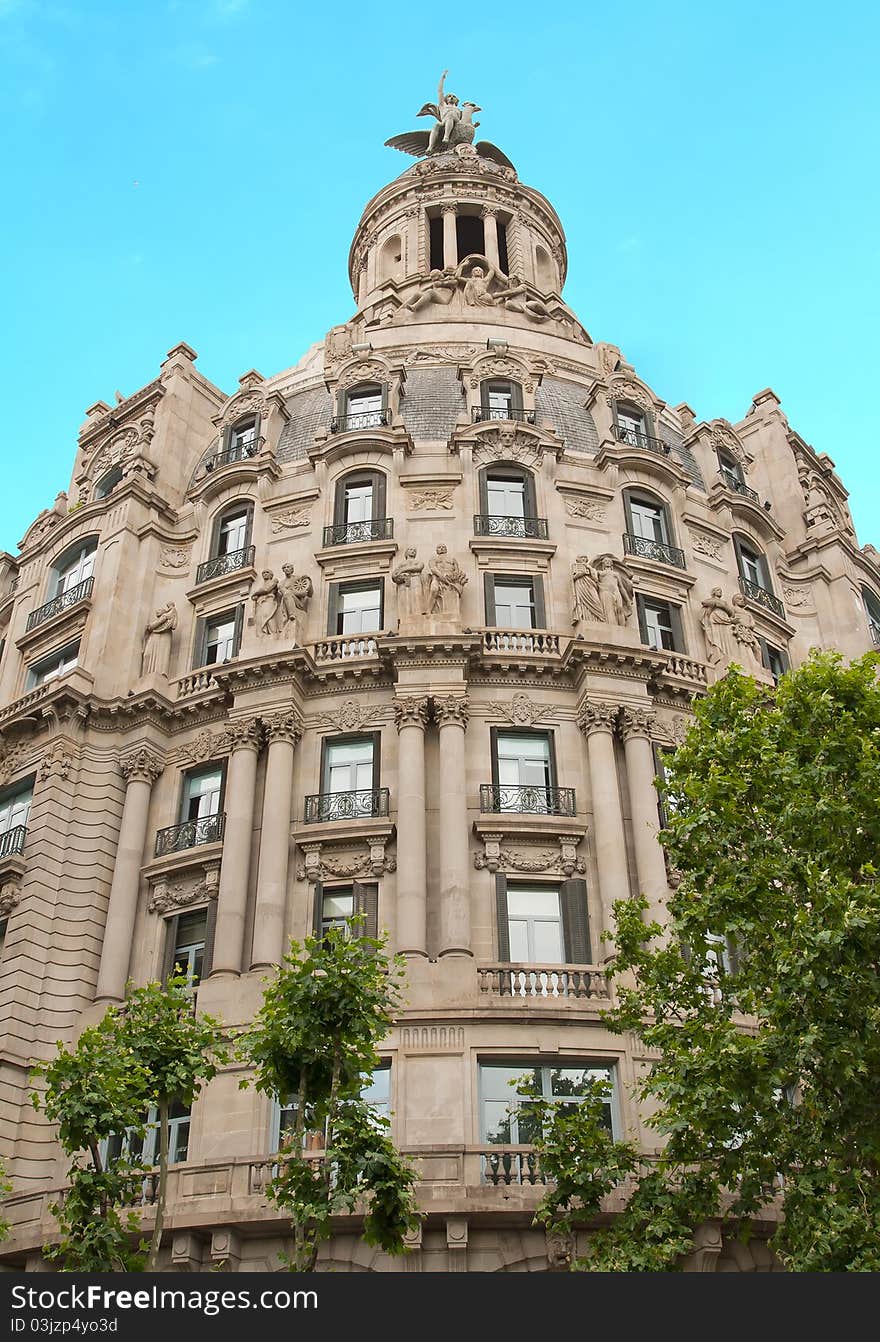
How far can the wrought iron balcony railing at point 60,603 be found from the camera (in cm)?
3931

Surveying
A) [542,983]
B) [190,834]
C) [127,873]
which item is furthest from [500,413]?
[542,983]

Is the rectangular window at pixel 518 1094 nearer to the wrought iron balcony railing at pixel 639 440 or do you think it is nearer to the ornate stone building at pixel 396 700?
the ornate stone building at pixel 396 700

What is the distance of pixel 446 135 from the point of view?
2446 inches

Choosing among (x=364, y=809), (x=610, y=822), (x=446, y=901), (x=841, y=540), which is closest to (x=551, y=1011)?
(x=446, y=901)

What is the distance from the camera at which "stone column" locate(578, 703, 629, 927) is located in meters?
29.9

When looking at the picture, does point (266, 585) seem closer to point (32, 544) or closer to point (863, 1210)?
Answer: point (32, 544)

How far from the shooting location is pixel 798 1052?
18.7 metres

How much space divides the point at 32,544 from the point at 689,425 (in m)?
25.5

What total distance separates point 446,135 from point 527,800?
4366 centimetres

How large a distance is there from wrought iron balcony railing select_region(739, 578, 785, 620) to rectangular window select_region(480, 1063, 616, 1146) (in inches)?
733

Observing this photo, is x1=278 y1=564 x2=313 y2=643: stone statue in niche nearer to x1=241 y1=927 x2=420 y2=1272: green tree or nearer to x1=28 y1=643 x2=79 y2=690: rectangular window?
x1=28 y1=643 x2=79 y2=690: rectangular window

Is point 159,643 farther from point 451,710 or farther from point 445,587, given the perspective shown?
point 451,710

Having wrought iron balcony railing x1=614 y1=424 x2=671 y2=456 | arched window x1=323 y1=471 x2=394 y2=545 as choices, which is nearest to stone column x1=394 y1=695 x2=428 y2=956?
arched window x1=323 y1=471 x2=394 y2=545

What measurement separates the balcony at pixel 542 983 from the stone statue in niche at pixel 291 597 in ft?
38.1
